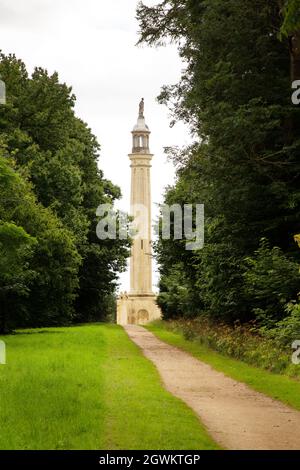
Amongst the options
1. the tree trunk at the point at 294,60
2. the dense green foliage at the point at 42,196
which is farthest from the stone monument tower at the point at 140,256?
the tree trunk at the point at 294,60

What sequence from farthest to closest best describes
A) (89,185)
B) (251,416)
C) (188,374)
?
1. (89,185)
2. (188,374)
3. (251,416)

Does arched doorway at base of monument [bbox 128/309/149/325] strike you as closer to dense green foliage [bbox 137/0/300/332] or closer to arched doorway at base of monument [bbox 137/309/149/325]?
arched doorway at base of monument [bbox 137/309/149/325]

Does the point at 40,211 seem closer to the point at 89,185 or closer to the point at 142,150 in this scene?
the point at 89,185

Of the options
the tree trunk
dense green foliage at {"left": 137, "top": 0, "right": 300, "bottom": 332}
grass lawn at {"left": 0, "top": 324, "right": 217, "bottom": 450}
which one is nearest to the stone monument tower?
dense green foliage at {"left": 137, "top": 0, "right": 300, "bottom": 332}

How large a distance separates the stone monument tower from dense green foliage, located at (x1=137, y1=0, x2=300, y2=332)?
4021cm

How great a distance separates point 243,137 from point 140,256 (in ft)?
158

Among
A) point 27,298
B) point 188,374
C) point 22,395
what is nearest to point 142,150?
point 27,298

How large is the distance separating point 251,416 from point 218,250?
45.1 ft

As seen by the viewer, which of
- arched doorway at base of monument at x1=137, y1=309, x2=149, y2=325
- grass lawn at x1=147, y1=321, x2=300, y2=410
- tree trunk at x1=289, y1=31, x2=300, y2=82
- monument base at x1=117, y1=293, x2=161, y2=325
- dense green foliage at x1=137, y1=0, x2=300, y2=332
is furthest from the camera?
monument base at x1=117, y1=293, x2=161, y2=325

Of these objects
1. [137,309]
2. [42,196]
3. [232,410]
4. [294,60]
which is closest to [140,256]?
[137,309]

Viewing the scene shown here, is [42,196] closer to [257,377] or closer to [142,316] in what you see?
[257,377]

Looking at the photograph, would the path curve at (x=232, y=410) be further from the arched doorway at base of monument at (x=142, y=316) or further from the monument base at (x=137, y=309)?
the monument base at (x=137, y=309)

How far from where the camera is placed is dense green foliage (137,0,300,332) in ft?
64.8
